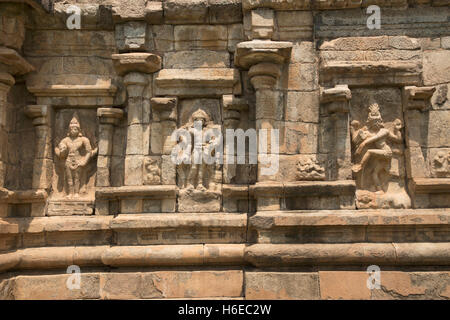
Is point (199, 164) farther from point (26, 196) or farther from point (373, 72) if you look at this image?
point (373, 72)

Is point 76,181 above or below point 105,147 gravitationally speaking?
below

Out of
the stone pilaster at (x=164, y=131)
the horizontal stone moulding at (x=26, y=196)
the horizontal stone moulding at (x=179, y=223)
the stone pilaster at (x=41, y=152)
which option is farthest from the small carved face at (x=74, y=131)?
the horizontal stone moulding at (x=179, y=223)

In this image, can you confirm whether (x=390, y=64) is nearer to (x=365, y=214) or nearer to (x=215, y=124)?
(x=365, y=214)

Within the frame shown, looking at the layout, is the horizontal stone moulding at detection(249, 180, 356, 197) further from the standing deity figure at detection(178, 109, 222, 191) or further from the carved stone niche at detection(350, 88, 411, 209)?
the standing deity figure at detection(178, 109, 222, 191)

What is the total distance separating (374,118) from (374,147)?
448mm

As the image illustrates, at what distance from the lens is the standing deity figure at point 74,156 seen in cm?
657

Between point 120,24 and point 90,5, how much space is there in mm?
620

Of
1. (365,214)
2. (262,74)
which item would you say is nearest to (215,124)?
(262,74)

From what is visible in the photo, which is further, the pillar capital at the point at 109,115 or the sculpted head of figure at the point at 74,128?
the sculpted head of figure at the point at 74,128

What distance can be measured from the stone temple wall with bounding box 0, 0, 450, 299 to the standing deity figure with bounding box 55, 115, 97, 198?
0.9 inches

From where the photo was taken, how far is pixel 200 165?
633 centimetres

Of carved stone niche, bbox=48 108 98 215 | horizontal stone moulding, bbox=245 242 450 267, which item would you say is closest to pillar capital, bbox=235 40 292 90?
horizontal stone moulding, bbox=245 242 450 267

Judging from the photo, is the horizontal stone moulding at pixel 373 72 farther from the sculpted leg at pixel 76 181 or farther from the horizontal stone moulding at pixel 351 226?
the sculpted leg at pixel 76 181

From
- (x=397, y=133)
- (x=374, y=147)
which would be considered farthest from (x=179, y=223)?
(x=397, y=133)
